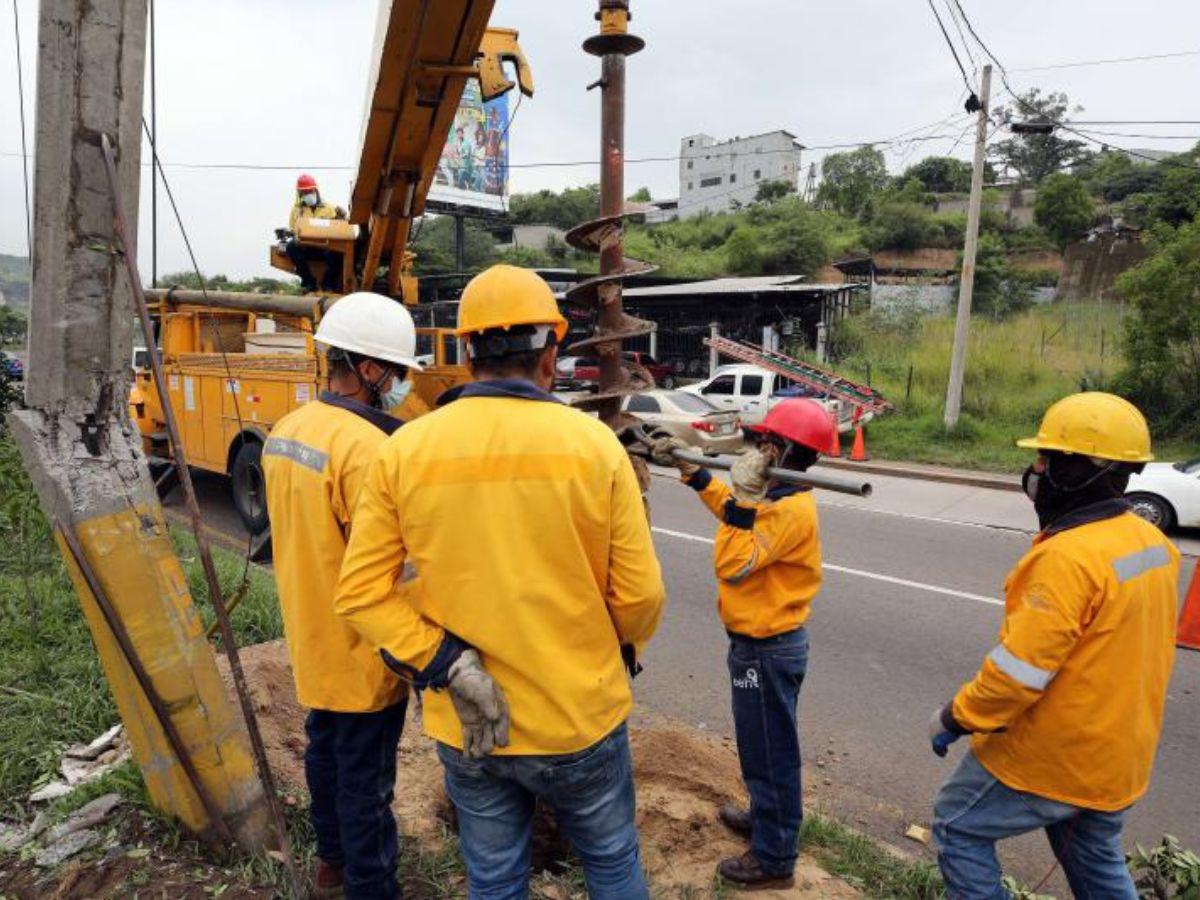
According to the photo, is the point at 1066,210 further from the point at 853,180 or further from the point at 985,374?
the point at 985,374

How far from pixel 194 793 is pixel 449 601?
156 cm

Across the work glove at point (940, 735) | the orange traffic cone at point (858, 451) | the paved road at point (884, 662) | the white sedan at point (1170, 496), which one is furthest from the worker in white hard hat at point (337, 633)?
the orange traffic cone at point (858, 451)

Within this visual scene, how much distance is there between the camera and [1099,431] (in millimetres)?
2172

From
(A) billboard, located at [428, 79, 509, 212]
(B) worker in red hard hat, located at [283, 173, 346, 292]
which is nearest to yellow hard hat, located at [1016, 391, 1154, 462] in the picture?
(B) worker in red hard hat, located at [283, 173, 346, 292]

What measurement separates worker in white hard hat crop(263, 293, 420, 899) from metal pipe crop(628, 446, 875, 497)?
3.39 ft

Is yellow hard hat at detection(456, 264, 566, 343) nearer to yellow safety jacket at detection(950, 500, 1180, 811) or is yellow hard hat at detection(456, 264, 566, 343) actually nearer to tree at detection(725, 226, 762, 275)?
yellow safety jacket at detection(950, 500, 1180, 811)

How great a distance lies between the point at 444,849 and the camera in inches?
111

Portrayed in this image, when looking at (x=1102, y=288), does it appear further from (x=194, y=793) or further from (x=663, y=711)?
(x=194, y=793)

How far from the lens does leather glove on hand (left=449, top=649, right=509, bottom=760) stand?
1.73 m

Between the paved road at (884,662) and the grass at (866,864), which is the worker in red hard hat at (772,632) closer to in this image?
the grass at (866,864)

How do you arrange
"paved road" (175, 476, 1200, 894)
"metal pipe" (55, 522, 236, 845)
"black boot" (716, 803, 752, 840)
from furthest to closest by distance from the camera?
"paved road" (175, 476, 1200, 894) → "black boot" (716, 803, 752, 840) → "metal pipe" (55, 522, 236, 845)

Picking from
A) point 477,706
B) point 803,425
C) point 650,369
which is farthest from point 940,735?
point 650,369

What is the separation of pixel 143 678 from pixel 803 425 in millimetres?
2316

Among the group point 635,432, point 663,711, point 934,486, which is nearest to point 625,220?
point 635,432
